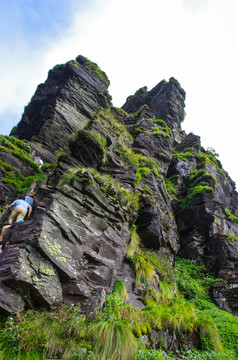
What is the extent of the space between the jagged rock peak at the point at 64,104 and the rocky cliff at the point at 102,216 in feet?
0.53

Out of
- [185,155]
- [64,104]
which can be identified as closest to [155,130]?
[185,155]

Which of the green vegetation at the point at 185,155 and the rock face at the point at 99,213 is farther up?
the green vegetation at the point at 185,155

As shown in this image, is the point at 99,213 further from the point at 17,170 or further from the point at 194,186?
the point at 194,186

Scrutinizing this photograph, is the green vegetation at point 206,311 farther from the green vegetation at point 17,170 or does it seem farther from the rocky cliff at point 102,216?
the green vegetation at point 17,170

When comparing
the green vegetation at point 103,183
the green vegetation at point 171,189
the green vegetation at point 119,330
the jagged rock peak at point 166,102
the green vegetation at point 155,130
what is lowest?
the green vegetation at point 119,330

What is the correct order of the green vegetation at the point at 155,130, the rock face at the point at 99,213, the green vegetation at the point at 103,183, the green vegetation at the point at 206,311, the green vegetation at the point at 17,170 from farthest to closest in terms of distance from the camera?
the green vegetation at the point at 155,130 < the green vegetation at the point at 17,170 < the green vegetation at the point at 103,183 < the green vegetation at the point at 206,311 < the rock face at the point at 99,213

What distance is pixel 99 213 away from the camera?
7.89 metres

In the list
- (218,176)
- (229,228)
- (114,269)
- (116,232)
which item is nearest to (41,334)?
(114,269)

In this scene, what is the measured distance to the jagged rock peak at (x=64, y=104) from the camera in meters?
22.5

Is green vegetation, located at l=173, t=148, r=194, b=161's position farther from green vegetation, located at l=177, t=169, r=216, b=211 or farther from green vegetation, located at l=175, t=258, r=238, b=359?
green vegetation, located at l=175, t=258, r=238, b=359

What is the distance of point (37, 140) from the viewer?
21.1 meters

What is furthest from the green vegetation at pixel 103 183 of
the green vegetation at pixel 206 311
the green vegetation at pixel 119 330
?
the green vegetation at pixel 206 311

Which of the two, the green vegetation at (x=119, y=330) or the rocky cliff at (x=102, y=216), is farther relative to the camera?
the rocky cliff at (x=102, y=216)

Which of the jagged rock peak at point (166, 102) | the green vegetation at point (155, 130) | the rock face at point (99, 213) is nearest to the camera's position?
the rock face at point (99, 213)
